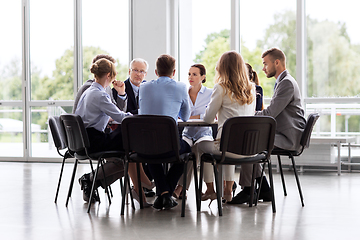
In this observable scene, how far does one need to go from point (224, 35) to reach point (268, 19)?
2.42 feet

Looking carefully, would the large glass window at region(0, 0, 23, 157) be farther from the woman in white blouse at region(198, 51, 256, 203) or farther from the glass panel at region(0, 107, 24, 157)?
the woman in white blouse at region(198, 51, 256, 203)

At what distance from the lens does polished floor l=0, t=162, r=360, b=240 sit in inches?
118

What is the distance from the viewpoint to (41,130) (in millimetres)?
7910

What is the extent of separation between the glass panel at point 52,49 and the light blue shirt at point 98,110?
13.5 ft

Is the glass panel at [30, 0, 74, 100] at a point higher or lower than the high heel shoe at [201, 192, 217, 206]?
higher

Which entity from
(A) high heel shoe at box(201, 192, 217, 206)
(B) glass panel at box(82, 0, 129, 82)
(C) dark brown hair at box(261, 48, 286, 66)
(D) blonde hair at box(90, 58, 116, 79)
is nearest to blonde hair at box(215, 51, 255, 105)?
(C) dark brown hair at box(261, 48, 286, 66)

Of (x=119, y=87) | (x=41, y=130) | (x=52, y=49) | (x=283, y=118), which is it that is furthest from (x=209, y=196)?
(x=52, y=49)

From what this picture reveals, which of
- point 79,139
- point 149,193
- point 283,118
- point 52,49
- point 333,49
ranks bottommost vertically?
point 149,193

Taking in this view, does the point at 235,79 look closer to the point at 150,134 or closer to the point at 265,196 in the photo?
the point at 150,134

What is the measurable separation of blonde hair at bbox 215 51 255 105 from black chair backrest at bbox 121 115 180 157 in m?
0.62

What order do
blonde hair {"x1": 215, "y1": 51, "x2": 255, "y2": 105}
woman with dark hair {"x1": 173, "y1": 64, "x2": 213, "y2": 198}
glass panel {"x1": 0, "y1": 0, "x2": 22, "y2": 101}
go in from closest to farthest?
blonde hair {"x1": 215, "y1": 51, "x2": 255, "y2": 105}, woman with dark hair {"x1": 173, "y1": 64, "x2": 213, "y2": 198}, glass panel {"x1": 0, "y1": 0, "x2": 22, "y2": 101}

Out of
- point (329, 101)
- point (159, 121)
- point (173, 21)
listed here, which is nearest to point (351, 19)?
point (329, 101)

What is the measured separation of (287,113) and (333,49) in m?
3.25

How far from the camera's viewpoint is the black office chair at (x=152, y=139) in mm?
3342
